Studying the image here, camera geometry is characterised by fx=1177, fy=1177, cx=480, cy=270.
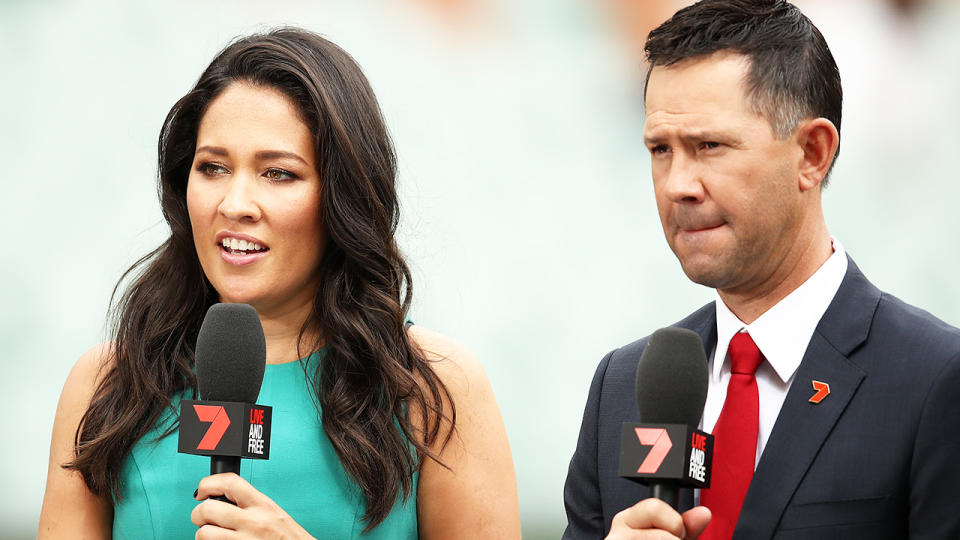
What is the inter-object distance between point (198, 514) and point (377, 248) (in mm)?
980

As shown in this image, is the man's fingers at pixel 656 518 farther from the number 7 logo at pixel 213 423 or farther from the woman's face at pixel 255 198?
the woman's face at pixel 255 198

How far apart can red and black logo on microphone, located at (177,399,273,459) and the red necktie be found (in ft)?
2.81

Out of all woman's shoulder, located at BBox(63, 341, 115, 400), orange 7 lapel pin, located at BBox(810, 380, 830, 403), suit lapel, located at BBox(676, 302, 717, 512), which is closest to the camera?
orange 7 lapel pin, located at BBox(810, 380, 830, 403)

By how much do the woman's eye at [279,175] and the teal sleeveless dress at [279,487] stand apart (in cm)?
53

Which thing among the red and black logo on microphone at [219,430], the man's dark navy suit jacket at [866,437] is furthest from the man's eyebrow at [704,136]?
the red and black logo on microphone at [219,430]

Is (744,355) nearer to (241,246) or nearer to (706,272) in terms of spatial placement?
(706,272)

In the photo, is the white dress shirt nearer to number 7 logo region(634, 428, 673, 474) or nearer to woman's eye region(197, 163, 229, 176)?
number 7 logo region(634, 428, 673, 474)

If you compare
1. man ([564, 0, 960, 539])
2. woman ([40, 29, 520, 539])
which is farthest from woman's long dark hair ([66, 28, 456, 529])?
man ([564, 0, 960, 539])

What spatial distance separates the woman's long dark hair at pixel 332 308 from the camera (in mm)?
2744

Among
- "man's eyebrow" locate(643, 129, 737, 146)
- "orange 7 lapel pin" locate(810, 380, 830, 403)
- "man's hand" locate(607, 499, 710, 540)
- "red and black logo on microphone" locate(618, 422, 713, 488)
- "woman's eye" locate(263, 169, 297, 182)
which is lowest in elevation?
"man's hand" locate(607, 499, 710, 540)

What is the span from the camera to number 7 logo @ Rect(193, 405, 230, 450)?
6.73 feet

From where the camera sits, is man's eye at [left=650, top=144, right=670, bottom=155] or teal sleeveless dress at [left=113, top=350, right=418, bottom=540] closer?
man's eye at [left=650, top=144, right=670, bottom=155]

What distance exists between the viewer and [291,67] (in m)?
2.79

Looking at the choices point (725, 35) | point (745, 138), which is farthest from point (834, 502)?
point (725, 35)
